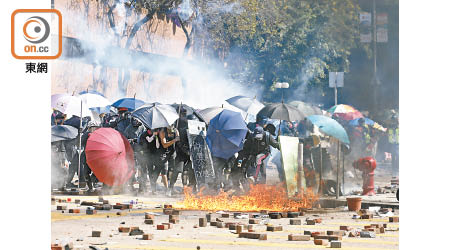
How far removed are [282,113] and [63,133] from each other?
4.18m

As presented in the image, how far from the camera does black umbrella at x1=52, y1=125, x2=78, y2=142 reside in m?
16.7

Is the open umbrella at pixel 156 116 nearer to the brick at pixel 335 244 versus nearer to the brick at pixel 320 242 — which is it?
the brick at pixel 320 242

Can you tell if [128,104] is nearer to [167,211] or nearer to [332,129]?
[332,129]

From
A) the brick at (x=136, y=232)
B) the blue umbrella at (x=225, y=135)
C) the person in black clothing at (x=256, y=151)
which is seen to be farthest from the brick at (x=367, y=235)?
the person in black clothing at (x=256, y=151)

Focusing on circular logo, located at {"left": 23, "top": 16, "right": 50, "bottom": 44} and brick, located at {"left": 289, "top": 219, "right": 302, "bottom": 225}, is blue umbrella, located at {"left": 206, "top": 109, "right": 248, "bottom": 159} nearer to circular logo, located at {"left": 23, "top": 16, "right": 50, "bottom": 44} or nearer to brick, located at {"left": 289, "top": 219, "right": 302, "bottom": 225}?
brick, located at {"left": 289, "top": 219, "right": 302, "bottom": 225}

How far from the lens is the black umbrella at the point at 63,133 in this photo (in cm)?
1673

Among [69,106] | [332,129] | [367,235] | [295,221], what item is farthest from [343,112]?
[367,235]

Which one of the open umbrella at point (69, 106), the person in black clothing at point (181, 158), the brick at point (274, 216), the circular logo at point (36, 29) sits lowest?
the brick at point (274, 216)

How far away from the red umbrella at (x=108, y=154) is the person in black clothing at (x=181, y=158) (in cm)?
97

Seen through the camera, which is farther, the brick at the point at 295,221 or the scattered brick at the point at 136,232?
the brick at the point at 295,221

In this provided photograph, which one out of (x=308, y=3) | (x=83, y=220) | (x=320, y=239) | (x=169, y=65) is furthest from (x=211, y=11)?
(x=320, y=239)
